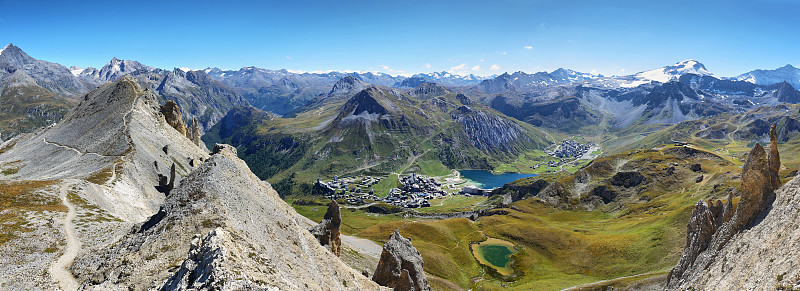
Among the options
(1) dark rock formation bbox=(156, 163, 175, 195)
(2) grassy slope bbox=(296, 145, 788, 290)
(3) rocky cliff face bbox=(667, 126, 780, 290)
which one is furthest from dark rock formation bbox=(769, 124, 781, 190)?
(1) dark rock formation bbox=(156, 163, 175, 195)

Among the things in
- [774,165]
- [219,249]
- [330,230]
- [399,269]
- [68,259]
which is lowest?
[399,269]

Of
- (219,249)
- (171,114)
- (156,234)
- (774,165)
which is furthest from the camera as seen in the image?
(171,114)

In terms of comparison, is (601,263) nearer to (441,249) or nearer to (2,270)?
(441,249)

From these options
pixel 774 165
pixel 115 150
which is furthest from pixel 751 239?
pixel 115 150

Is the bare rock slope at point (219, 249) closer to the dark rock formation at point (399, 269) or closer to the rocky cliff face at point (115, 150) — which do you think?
the dark rock formation at point (399, 269)

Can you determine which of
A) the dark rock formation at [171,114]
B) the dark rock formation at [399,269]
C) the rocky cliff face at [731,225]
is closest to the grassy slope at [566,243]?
the dark rock formation at [399,269]

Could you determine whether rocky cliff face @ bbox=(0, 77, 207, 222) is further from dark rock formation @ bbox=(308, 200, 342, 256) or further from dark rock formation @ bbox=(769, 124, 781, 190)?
dark rock formation @ bbox=(769, 124, 781, 190)

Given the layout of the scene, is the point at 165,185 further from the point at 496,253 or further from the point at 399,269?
the point at 496,253
